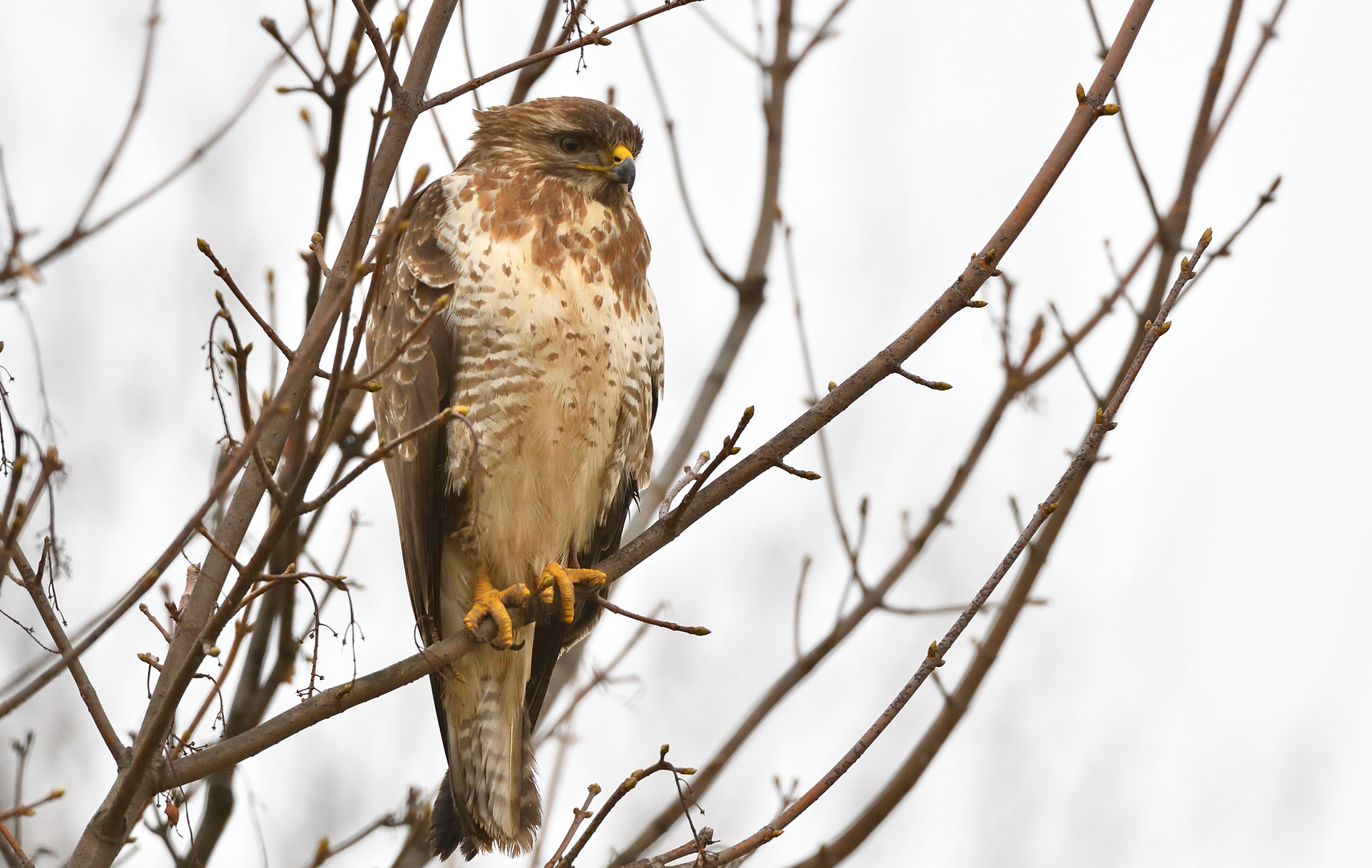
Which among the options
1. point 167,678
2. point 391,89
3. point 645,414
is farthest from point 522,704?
point 391,89

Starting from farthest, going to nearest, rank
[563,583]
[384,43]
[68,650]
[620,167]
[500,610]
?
1. [620,167]
2. [563,583]
3. [500,610]
4. [384,43]
5. [68,650]

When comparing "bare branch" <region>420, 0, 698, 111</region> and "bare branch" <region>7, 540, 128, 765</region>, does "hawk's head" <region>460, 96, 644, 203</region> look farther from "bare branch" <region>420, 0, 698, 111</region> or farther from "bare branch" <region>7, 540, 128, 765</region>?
"bare branch" <region>7, 540, 128, 765</region>

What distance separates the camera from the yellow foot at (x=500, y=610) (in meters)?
3.46

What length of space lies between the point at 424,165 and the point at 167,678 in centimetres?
121

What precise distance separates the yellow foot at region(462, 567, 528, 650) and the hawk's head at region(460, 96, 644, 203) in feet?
4.13

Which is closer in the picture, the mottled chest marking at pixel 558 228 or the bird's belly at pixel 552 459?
the bird's belly at pixel 552 459

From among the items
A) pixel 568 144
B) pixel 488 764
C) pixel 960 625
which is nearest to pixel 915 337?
pixel 960 625

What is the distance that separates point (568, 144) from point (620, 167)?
0.64ft

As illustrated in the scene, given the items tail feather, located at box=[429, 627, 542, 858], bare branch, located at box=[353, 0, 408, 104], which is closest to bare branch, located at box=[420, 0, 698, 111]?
bare branch, located at box=[353, 0, 408, 104]

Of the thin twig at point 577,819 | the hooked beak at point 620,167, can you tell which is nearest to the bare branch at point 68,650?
the thin twig at point 577,819

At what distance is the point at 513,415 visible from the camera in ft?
11.8

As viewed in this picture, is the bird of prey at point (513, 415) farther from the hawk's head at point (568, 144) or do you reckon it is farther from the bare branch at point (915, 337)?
the bare branch at point (915, 337)

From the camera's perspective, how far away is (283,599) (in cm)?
389

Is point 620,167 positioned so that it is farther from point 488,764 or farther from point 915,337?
point 488,764
